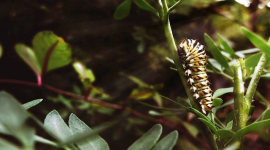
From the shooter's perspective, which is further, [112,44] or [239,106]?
[112,44]

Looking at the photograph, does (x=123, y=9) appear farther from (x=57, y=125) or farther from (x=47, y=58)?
(x=47, y=58)

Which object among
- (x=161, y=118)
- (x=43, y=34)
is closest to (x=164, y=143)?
(x=43, y=34)

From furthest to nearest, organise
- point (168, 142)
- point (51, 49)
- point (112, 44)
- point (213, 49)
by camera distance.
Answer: point (112, 44) < point (51, 49) < point (213, 49) < point (168, 142)

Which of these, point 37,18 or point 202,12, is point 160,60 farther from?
point 37,18

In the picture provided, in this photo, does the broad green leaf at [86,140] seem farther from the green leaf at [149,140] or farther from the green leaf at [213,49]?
the green leaf at [213,49]

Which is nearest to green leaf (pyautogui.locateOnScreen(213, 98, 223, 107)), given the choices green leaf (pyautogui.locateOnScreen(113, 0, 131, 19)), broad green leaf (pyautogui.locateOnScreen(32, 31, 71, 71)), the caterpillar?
the caterpillar

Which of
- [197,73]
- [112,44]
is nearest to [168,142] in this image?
[197,73]
